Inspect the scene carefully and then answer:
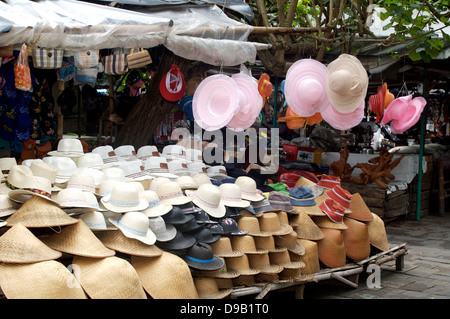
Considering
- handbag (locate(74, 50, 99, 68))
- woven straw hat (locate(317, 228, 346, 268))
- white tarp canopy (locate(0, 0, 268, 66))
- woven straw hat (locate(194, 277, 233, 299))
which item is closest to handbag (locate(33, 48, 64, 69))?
handbag (locate(74, 50, 99, 68))

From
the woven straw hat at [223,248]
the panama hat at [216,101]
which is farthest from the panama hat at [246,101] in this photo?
the woven straw hat at [223,248]

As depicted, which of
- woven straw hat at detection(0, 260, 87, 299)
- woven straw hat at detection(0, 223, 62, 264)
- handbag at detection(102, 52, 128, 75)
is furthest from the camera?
handbag at detection(102, 52, 128, 75)

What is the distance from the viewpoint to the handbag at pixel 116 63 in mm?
6128

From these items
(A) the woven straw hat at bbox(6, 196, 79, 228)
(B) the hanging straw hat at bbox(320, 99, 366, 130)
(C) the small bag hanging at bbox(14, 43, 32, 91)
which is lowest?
(A) the woven straw hat at bbox(6, 196, 79, 228)

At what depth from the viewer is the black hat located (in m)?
3.77

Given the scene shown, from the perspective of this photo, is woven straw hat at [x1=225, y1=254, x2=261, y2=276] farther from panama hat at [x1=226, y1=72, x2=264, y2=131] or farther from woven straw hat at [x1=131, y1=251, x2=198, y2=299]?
panama hat at [x1=226, y1=72, x2=264, y2=131]

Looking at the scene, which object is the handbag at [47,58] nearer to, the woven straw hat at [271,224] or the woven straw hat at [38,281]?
the woven straw hat at [271,224]

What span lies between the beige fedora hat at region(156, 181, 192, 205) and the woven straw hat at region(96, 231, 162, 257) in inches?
21.9

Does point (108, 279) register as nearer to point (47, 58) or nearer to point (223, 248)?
point (223, 248)

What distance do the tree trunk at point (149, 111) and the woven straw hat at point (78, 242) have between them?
11.7 feet

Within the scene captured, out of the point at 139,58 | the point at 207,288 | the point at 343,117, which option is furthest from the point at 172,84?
the point at 207,288

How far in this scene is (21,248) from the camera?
2.92m

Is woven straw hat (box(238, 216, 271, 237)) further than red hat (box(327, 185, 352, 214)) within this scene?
No
